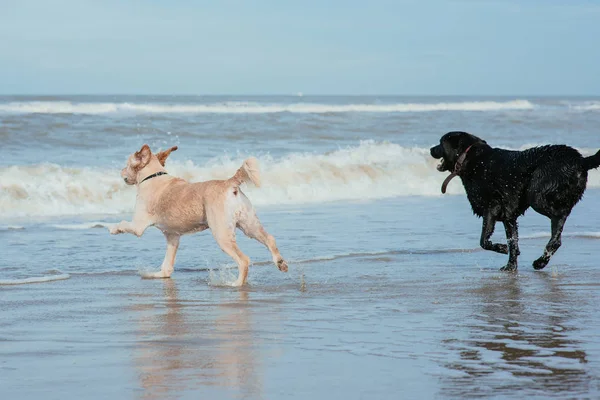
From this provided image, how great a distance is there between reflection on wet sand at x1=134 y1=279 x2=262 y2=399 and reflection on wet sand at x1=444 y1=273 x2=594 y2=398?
1.08m

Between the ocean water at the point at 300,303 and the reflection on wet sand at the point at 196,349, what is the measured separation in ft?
0.05

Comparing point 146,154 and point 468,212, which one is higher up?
point 146,154

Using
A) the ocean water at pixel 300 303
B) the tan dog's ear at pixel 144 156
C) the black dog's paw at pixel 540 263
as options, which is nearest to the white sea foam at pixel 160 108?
the ocean water at pixel 300 303

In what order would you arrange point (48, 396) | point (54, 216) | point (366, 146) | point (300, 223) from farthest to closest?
1. point (366, 146)
2. point (54, 216)
3. point (300, 223)
4. point (48, 396)

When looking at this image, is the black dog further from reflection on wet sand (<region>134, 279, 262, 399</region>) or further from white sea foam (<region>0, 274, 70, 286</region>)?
white sea foam (<region>0, 274, 70, 286</region>)

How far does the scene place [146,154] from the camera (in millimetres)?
7879

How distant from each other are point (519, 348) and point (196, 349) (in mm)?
1831

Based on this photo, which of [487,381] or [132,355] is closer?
[487,381]

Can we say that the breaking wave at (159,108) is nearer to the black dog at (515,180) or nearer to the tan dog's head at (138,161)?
the tan dog's head at (138,161)

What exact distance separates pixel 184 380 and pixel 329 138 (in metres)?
20.9

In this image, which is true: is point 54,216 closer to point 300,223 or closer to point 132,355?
point 300,223

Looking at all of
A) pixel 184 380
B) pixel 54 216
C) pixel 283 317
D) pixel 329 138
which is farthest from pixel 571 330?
pixel 329 138

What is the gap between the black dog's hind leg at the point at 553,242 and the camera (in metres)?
7.71

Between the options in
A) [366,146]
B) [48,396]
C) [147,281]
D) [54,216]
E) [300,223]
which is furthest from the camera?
[366,146]
